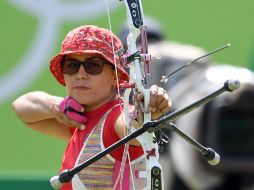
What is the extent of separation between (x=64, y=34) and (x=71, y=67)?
3449 millimetres

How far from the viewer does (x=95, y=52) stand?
3.90 m

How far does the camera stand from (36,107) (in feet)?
14.5

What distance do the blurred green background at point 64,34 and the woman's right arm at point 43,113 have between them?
9.23 ft

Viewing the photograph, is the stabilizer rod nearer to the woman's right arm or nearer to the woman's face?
the woman's face

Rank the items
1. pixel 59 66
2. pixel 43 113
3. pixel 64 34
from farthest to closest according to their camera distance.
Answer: pixel 64 34
pixel 43 113
pixel 59 66

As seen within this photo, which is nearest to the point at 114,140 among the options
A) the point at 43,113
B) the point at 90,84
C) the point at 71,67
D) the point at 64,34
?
the point at 90,84

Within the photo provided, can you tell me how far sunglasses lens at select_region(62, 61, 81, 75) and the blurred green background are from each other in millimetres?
3308

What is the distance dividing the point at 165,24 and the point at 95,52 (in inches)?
146

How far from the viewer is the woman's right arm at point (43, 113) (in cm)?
436

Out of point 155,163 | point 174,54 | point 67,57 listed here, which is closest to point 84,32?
point 67,57

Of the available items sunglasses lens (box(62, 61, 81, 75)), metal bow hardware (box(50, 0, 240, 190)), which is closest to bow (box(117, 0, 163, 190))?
metal bow hardware (box(50, 0, 240, 190))

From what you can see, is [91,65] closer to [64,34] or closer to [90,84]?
[90,84]

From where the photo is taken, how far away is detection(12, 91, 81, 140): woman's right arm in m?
4.36

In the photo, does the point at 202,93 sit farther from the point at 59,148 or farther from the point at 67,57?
the point at 67,57
